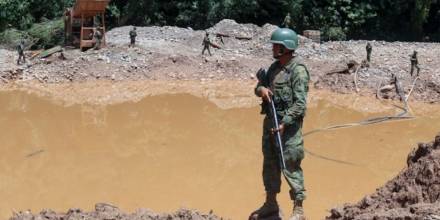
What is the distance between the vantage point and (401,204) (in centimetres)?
578

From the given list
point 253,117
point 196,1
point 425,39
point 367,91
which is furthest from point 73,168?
point 425,39

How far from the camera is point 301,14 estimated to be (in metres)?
23.8

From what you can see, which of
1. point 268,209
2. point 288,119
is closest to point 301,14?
point 268,209

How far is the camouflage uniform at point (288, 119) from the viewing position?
5992 millimetres

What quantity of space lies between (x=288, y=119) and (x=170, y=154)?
4.65 m

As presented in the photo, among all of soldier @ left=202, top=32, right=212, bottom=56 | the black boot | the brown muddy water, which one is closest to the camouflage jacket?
the black boot

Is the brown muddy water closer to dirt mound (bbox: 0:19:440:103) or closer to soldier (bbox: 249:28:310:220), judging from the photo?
dirt mound (bbox: 0:19:440:103)

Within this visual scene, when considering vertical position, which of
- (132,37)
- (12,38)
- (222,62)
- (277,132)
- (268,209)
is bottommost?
(12,38)

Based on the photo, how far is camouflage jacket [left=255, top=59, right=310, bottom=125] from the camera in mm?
5977

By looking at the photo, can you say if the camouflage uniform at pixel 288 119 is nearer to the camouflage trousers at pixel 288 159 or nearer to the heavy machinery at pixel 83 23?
the camouflage trousers at pixel 288 159

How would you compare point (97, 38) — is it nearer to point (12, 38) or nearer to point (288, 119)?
point (12, 38)

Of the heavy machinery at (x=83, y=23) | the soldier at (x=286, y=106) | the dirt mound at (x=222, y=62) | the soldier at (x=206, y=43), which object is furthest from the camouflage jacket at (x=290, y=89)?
the heavy machinery at (x=83, y=23)

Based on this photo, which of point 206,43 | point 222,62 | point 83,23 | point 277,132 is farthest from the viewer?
point 83,23

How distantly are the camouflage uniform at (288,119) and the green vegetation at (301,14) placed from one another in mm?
16775
